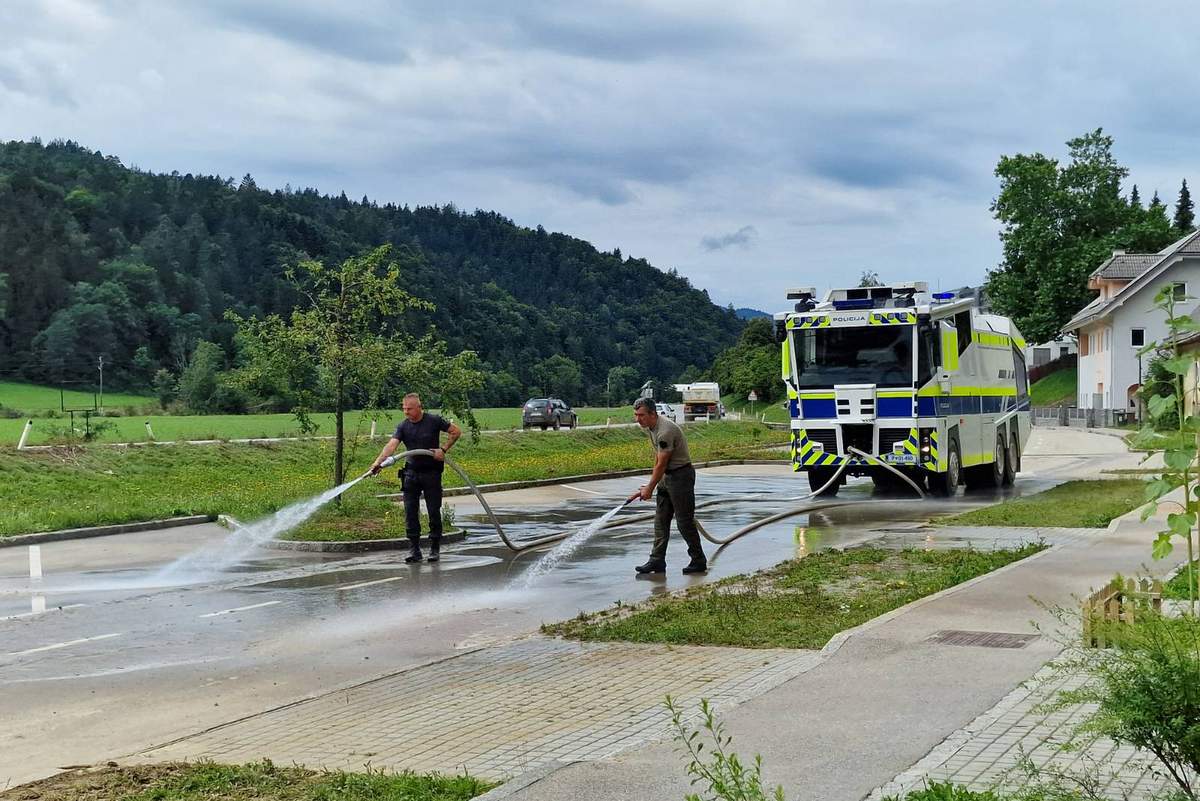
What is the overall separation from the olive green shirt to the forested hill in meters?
76.9

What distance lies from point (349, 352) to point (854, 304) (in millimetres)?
9562

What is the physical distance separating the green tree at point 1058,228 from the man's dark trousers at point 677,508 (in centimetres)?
7825

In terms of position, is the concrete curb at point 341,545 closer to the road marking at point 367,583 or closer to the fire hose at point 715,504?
the fire hose at point 715,504

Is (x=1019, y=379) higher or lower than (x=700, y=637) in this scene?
higher

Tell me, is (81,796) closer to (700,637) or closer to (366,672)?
(366,672)

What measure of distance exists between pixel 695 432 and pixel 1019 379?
113 feet

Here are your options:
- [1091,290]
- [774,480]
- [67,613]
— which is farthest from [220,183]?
[67,613]

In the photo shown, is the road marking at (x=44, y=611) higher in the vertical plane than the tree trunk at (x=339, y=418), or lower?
lower

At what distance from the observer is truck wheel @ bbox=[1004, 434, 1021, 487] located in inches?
1148

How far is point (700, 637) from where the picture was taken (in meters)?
10.1

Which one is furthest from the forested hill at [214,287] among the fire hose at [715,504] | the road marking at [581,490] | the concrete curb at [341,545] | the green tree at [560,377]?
the concrete curb at [341,545]

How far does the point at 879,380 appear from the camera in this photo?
2358 centimetres

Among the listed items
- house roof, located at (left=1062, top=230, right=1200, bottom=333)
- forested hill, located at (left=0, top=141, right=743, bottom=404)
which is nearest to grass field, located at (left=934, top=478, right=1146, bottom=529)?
house roof, located at (left=1062, top=230, right=1200, bottom=333)

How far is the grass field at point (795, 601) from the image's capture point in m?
10.3
